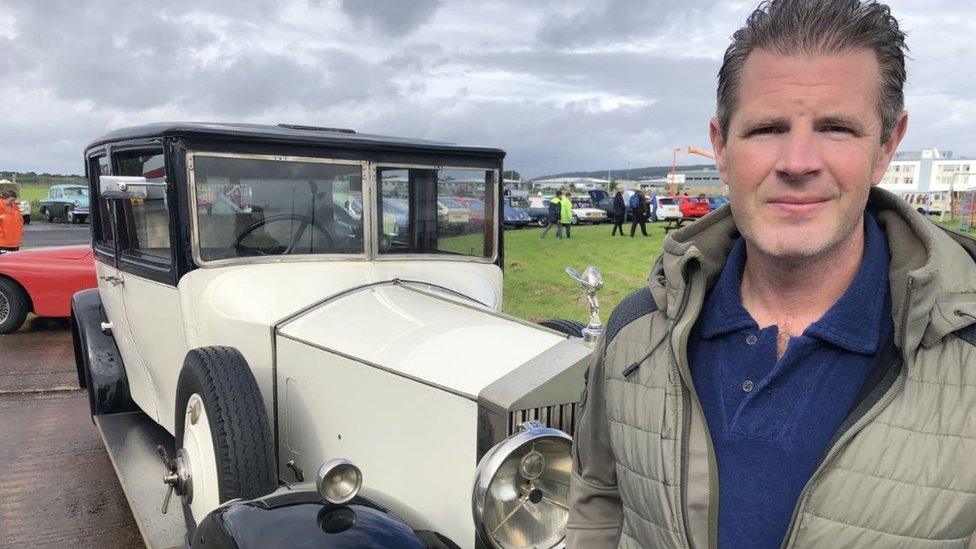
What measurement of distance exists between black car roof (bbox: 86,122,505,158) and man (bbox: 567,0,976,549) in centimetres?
224

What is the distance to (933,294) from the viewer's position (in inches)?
38.6

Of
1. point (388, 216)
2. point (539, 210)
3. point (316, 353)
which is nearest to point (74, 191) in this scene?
point (539, 210)

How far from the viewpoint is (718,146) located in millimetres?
1248

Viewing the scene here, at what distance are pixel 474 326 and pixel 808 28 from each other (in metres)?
1.81

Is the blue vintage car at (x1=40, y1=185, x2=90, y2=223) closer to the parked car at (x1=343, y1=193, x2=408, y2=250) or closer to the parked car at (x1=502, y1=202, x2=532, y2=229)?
the parked car at (x1=502, y1=202, x2=532, y2=229)

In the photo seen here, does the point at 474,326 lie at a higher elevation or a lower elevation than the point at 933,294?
lower

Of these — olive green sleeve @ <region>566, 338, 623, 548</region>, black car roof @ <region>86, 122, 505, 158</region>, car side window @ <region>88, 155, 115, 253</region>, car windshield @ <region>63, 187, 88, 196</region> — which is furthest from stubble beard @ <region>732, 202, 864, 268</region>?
car windshield @ <region>63, 187, 88, 196</region>

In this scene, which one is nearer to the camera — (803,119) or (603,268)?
(803,119)

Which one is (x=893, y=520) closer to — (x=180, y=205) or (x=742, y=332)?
(x=742, y=332)

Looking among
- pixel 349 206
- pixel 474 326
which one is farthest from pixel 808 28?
pixel 349 206

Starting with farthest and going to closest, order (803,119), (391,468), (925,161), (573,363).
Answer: (925,161), (391,468), (573,363), (803,119)

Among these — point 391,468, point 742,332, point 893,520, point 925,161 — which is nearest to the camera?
point 893,520

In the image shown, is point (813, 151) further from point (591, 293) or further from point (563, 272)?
point (563, 272)

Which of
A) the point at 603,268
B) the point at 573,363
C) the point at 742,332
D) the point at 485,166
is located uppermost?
the point at 485,166
